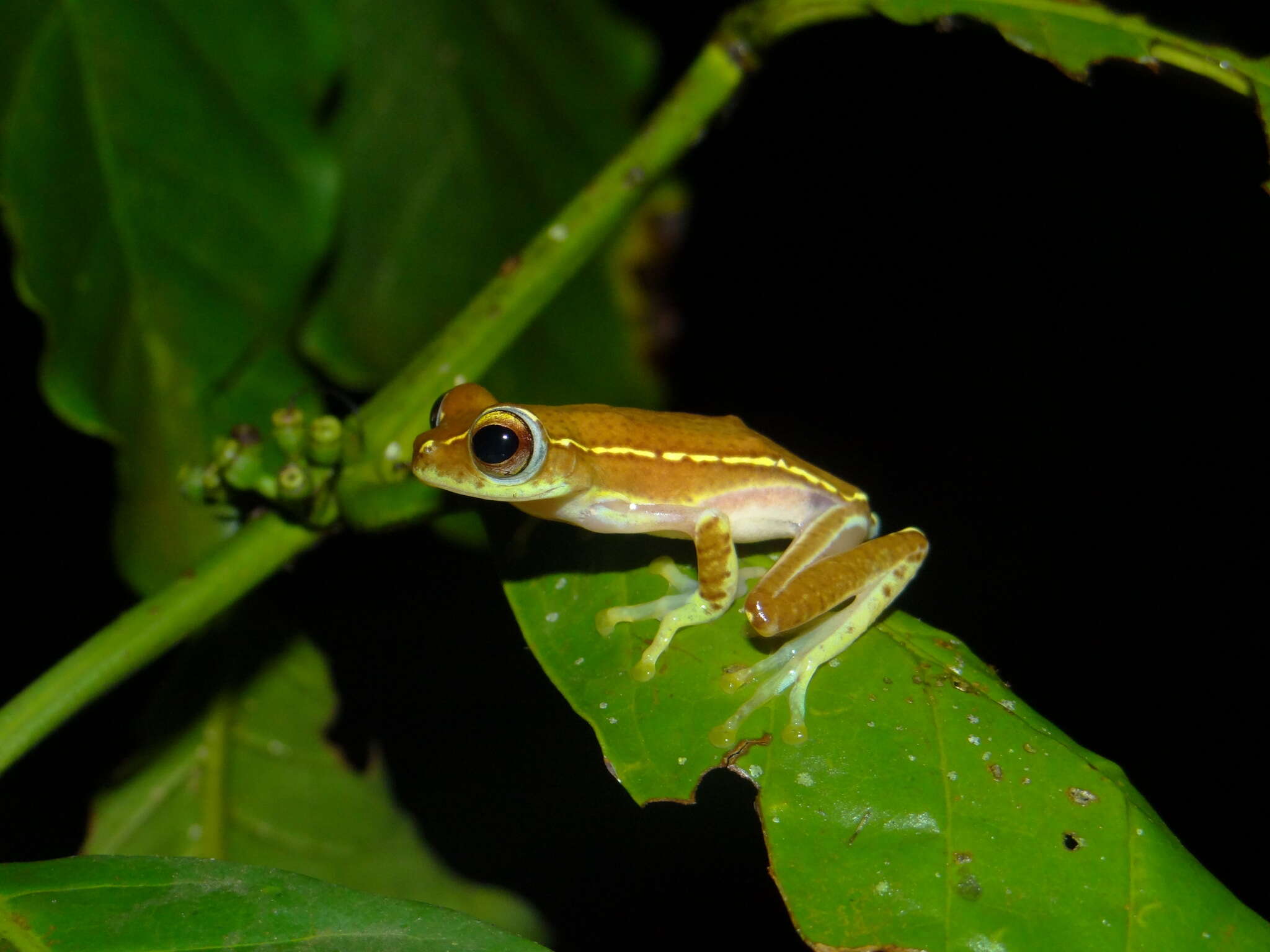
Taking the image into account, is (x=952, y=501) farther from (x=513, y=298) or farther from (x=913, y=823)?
(x=913, y=823)

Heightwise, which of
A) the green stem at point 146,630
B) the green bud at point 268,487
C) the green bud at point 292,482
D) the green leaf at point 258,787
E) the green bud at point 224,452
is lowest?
the green leaf at point 258,787

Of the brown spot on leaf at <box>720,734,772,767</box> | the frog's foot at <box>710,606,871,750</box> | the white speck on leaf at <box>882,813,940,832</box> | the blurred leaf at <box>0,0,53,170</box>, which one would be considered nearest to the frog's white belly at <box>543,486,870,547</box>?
the frog's foot at <box>710,606,871,750</box>

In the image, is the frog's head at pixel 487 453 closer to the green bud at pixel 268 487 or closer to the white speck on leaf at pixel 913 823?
the green bud at pixel 268 487

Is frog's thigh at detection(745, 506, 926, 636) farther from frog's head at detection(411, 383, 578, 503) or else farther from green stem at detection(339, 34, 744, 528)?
green stem at detection(339, 34, 744, 528)

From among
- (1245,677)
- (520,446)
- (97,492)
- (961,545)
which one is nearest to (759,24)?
(520,446)

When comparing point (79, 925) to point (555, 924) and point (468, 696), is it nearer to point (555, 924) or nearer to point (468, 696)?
point (468, 696)

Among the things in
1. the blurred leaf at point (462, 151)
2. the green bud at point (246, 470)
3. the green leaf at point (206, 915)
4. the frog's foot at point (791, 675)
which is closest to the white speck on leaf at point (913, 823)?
the frog's foot at point (791, 675)
